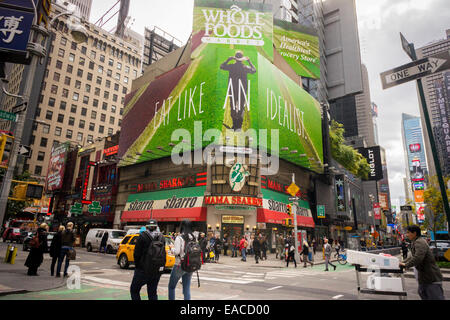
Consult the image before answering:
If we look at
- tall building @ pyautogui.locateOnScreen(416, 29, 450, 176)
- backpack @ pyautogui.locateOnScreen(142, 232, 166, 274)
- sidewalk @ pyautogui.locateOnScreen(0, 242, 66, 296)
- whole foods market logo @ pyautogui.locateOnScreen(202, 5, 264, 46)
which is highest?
tall building @ pyautogui.locateOnScreen(416, 29, 450, 176)

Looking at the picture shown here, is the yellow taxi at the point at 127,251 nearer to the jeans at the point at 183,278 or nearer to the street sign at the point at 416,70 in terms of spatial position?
the jeans at the point at 183,278

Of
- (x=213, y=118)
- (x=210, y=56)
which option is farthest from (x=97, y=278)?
(x=210, y=56)

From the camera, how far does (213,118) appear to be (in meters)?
28.9

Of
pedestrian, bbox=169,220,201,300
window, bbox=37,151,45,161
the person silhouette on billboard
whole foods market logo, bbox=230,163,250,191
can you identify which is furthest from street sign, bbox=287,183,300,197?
window, bbox=37,151,45,161

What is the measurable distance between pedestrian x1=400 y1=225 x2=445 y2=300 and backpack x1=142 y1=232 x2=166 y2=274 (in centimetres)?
466

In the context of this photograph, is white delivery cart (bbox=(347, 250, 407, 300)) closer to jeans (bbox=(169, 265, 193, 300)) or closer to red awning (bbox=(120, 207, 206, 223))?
jeans (bbox=(169, 265, 193, 300))

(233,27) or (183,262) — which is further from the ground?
(233,27)

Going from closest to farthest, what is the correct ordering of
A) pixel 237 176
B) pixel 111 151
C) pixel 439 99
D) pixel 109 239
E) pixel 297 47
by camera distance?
1. pixel 109 239
2. pixel 237 176
3. pixel 297 47
4. pixel 111 151
5. pixel 439 99

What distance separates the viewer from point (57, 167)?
2227 inches

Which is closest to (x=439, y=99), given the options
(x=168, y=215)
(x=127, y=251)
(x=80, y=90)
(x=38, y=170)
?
(x=80, y=90)

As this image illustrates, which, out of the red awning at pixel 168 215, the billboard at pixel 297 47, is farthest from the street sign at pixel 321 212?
the billboard at pixel 297 47

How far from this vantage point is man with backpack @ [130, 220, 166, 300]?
208 inches

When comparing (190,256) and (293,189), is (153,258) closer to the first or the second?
(190,256)

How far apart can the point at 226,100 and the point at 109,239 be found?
681 inches
